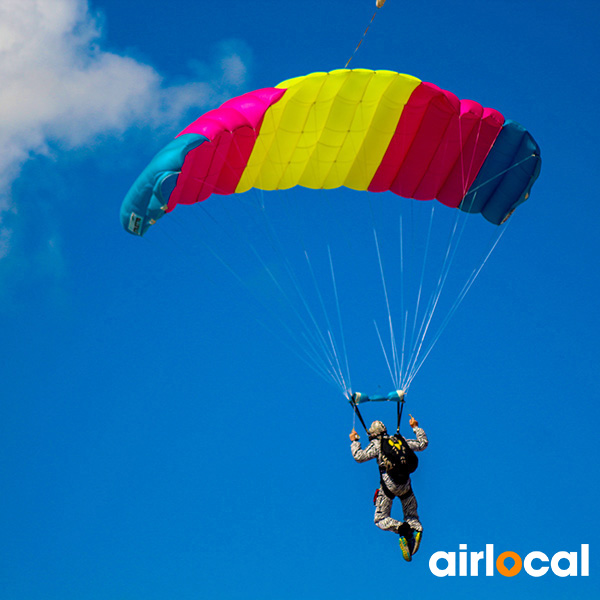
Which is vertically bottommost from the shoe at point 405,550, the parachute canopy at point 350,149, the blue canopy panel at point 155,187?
the shoe at point 405,550

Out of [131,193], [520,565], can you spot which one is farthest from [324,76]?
[520,565]

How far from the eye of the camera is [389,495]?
1426 cm

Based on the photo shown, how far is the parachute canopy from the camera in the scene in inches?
577

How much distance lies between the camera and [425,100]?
51.3 feet

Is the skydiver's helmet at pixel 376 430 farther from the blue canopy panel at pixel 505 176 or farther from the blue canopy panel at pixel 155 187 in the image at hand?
the blue canopy panel at pixel 505 176

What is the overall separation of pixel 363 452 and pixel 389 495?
66 centimetres

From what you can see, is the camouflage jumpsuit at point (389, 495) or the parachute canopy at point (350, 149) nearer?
the camouflage jumpsuit at point (389, 495)

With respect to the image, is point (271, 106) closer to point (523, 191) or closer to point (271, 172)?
point (271, 172)

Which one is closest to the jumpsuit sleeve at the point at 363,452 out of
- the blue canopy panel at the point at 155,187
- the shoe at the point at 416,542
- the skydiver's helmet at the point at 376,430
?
the skydiver's helmet at the point at 376,430

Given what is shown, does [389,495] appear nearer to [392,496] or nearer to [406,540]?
[392,496]

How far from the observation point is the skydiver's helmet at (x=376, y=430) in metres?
14.4

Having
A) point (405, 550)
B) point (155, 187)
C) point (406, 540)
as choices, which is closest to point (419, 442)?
point (406, 540)

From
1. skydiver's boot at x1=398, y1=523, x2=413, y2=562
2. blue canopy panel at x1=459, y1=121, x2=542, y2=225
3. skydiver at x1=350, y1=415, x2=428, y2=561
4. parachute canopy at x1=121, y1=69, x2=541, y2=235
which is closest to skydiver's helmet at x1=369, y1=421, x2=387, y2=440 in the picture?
skydiver at x1=350, y1=415, x2=428, y2=561

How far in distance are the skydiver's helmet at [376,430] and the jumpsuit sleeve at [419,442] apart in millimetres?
355
